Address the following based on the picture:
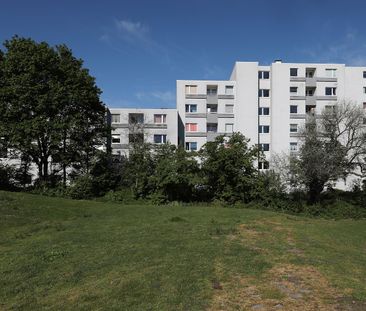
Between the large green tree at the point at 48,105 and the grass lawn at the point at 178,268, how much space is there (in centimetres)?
2019

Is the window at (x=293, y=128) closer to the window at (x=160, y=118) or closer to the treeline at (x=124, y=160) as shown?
the window at (x=160, y=118)

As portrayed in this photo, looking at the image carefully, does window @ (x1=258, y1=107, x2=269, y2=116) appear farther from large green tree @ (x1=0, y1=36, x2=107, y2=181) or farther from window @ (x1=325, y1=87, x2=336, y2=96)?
large green tree @ (x1=0, y1=36, x2=107, y2=181)

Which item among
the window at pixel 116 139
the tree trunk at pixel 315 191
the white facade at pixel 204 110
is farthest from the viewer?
the white facade at pixel 204 110

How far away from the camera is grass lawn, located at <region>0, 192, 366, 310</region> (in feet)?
25.3

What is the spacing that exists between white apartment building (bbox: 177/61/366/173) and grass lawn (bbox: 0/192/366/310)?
4832cm

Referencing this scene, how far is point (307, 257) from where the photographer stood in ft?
37.4

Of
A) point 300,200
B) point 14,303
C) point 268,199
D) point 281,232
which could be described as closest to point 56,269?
point 14,303

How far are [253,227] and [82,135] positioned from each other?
26.5 meters

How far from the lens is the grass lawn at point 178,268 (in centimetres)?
770

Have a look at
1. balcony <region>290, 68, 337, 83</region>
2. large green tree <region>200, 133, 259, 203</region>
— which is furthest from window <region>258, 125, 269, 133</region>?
large green tree <region>200, 133, 259, 203</region>

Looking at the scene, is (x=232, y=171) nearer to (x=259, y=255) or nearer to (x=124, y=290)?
(x=259, y=255)

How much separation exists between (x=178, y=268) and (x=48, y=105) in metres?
31.0

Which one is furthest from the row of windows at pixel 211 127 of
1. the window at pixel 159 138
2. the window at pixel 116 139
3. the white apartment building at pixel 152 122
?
the window at pixel 116 139

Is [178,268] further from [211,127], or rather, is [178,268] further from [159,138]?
[211,127]
